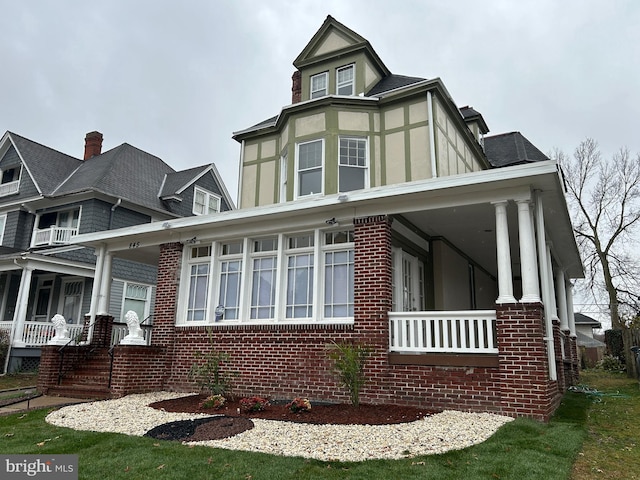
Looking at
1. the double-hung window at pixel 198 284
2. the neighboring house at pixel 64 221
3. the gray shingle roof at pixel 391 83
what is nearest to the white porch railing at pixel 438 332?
the double-hung window at pixel 198 284

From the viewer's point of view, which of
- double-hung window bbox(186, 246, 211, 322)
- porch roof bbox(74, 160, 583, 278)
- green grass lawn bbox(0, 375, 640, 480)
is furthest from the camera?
double-hung window bbox(186, 246, 211, 322)

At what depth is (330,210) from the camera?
871 centimetres

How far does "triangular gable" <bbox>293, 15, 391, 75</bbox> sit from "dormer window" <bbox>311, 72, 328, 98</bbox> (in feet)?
1.37

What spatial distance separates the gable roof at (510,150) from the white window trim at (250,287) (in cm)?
928

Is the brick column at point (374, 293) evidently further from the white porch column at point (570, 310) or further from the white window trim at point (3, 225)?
the white window trim at point (3, 225)

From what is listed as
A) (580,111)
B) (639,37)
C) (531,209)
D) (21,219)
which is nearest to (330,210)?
(531,209)

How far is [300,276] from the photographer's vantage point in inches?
359

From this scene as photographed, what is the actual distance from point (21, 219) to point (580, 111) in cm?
3207

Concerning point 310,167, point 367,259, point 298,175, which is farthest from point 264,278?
point 310,167

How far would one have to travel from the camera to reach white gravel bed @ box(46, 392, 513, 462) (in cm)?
500

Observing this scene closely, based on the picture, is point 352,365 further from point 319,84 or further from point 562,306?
point 319,84

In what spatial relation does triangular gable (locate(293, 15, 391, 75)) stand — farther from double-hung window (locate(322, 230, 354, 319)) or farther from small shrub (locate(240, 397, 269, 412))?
small shrub (locate(240, 397, 269, 412))

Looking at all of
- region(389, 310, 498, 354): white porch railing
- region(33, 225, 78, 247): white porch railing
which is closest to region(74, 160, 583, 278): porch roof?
region(389, 310, 498, 354): white porch railing

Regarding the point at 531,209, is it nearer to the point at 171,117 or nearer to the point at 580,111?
the point at 580,111
